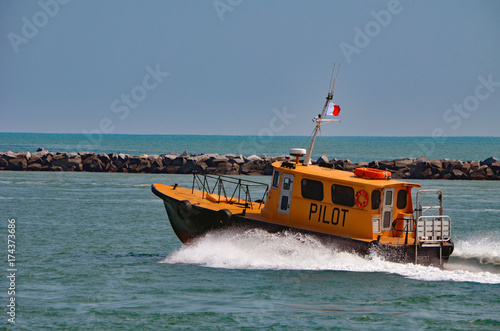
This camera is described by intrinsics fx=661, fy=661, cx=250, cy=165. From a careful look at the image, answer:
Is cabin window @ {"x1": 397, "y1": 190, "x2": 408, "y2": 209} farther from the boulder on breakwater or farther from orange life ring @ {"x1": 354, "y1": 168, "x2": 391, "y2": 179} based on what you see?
the boulder on breakwater

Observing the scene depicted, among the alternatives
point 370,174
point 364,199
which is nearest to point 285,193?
point 364,199

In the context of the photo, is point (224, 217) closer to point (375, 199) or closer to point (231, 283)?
point (231, 283)

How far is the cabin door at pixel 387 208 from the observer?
14398 mm

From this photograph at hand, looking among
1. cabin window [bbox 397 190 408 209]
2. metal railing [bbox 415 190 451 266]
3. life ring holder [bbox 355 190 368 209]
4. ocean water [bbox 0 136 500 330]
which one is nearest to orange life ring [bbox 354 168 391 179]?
cabin window [bbox 397 190 408 209]

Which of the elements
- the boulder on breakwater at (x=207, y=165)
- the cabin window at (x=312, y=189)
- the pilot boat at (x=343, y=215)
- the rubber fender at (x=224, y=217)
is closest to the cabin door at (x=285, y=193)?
the pilot boat at (x=343, y=215)

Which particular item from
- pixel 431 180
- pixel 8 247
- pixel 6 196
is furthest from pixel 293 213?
pixel 431 180

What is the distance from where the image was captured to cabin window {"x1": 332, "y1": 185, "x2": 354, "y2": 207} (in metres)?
14.2

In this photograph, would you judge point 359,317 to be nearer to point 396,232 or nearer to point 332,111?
point 396,232

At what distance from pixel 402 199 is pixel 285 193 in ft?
8.62

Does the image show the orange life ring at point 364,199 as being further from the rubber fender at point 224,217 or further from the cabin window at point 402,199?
the rubber fender at point 224,217

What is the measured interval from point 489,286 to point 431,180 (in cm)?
2810

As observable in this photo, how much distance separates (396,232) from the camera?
583 inches

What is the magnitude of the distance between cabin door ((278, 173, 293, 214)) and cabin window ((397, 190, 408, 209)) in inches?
95.5

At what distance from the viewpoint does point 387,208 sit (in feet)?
47.5
